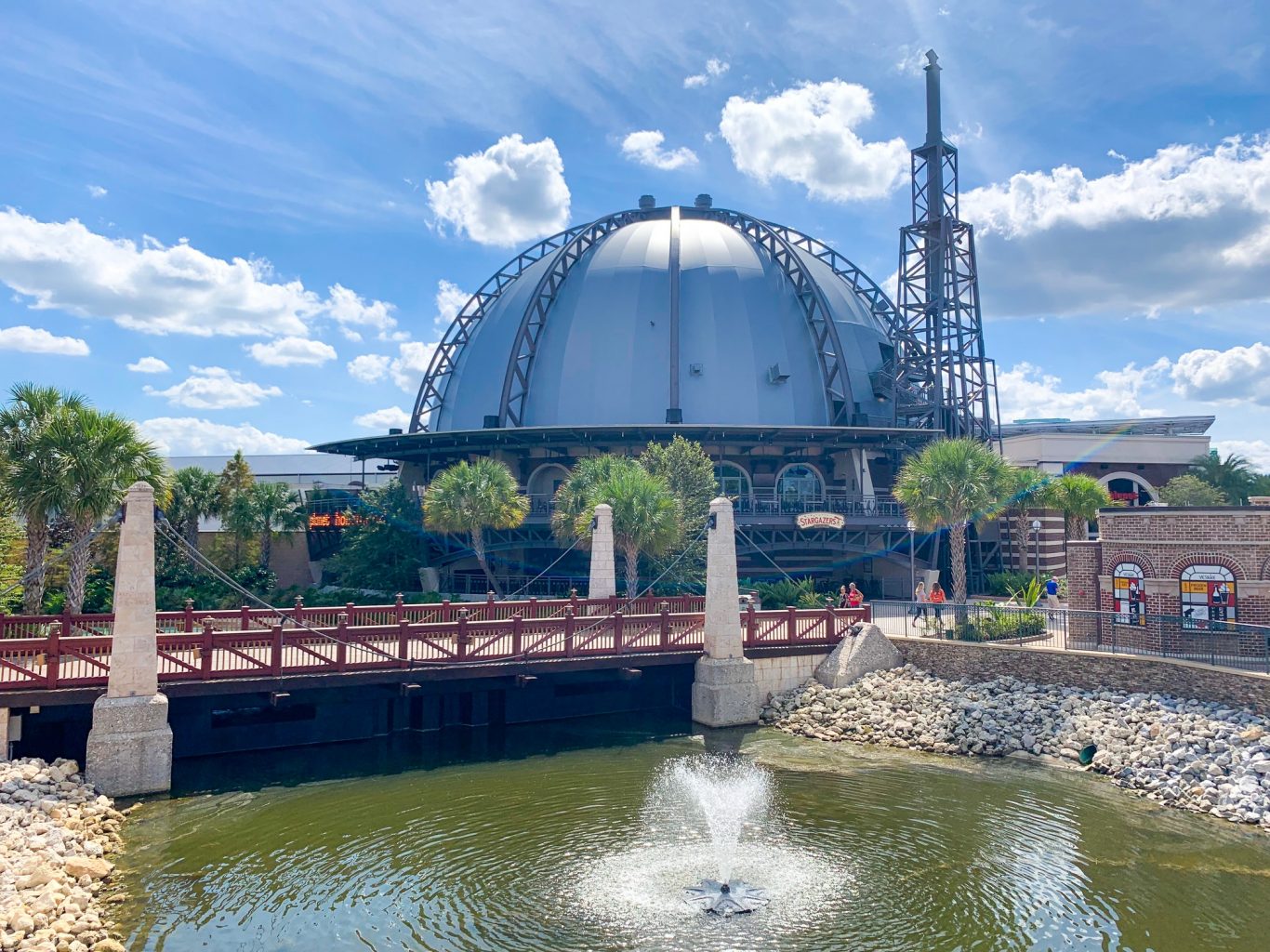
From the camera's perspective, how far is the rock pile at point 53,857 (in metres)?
14.2

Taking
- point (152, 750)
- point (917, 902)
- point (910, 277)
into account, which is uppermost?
point (910, 277)

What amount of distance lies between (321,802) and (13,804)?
6074 mm

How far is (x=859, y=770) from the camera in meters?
24.6

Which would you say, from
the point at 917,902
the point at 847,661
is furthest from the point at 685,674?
the point at 917,902

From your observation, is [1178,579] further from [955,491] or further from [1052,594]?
[1052,594]

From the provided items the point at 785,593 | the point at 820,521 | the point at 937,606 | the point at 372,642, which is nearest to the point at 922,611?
the point at 937,606

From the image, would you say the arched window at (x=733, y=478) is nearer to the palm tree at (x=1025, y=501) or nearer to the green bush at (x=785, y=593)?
the green bush at (x=785, y=593)

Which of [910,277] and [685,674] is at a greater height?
[910,277]

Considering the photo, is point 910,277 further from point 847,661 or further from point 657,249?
point 847,661

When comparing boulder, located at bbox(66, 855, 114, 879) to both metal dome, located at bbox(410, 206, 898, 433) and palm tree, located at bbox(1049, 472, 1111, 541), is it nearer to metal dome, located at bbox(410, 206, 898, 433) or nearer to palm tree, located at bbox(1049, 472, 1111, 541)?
metal dome, located at bbox(410, 206, 898, 433)

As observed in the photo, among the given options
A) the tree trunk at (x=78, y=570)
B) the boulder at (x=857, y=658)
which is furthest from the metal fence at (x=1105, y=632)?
the tree trunk at (x=78, y=570)

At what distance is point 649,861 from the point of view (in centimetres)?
1817

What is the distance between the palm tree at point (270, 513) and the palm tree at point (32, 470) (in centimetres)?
2314

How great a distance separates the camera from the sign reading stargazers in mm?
48531
